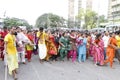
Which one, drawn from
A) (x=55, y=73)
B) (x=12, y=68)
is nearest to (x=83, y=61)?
(x=55, y=73)

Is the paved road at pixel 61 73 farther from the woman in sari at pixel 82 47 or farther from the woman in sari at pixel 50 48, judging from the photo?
the woman in sari at pixel 82 47

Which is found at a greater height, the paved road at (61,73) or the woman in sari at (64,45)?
the woman in sari at (64,45)

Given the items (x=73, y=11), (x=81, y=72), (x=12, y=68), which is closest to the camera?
(x=12, y=68)

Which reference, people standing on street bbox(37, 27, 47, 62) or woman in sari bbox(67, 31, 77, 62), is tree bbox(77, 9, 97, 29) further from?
people standing on street bbox(37, 27, 47, 62)

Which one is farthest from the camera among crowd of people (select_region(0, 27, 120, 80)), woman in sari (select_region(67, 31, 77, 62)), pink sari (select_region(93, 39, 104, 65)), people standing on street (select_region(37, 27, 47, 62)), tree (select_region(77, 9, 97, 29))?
tree (select_region(77, 9, 97, 29))

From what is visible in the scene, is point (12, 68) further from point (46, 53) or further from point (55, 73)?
point (46, 53)

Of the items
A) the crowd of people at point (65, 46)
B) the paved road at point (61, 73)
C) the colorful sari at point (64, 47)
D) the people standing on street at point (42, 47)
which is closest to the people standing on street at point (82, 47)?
the crowd of people at point (65, 46)

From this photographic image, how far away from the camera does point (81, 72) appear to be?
11.9 meters

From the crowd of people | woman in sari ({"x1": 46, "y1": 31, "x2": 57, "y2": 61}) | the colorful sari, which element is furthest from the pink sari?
woman in sari ({"x1": 46, "y1": 31, "x2": 57, "y2": 61})

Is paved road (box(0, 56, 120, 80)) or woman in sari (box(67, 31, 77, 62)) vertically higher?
woman in sari (box(67, 31, 77, 62))

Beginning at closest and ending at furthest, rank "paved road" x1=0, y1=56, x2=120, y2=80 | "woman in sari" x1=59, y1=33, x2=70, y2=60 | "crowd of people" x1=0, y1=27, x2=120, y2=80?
"paved road" x1=0, y1=56, x2=120, y2=80
"crowd of people" x1=0, y1=27, x2=120, y2=80
"woman in sari" x1=59, y1=33, x2=70, y2=60

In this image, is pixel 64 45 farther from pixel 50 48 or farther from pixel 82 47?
pixel 82 47

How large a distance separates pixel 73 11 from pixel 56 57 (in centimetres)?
12673

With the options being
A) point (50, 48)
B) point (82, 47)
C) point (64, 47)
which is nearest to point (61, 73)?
point (50, 48)
